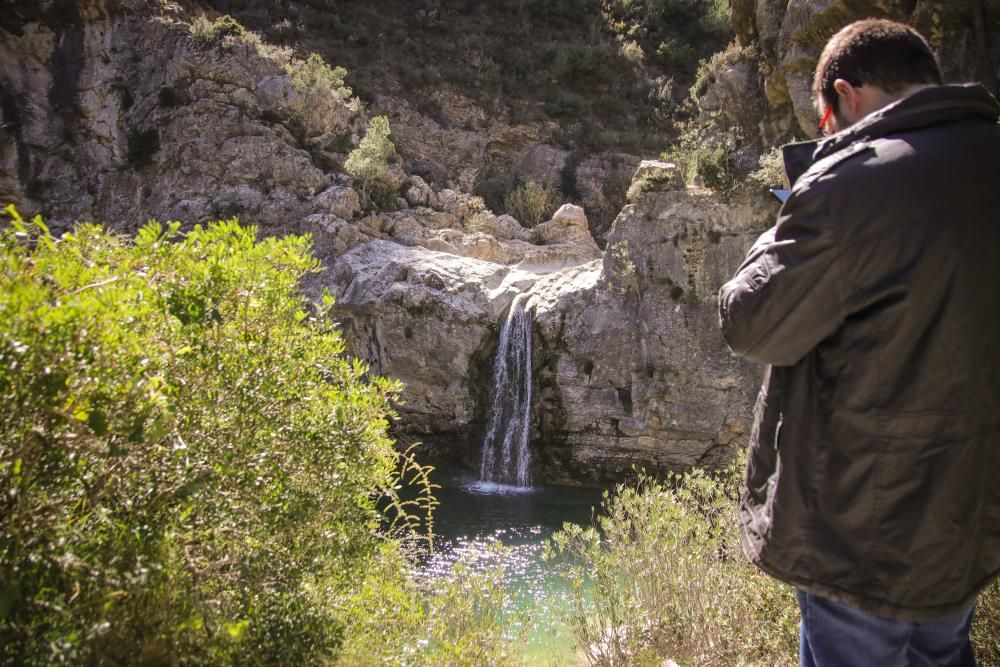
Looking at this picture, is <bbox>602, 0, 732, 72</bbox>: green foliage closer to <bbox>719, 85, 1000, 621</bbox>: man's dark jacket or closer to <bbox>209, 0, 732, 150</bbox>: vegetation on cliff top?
<bbox>209, 0, 732, 150</bbox>: vegetation on cliff top

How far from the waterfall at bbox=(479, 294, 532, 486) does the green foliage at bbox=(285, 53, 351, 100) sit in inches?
388

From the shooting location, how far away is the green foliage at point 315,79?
18.5m

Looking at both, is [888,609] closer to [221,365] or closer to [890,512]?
[890,512]

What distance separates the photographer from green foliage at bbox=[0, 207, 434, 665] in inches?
68.3

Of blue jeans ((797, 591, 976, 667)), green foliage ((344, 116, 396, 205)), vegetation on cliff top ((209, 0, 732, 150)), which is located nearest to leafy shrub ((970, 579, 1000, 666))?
blue jeans ((797, 591, 976, 667))

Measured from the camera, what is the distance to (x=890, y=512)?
1.39 meters

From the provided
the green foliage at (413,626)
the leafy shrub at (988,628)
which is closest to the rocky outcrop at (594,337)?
the green foliage at (413,626)

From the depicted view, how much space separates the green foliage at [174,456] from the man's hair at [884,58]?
2.03 meters

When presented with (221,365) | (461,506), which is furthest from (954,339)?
(461,506)

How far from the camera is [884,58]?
1596 millimetres

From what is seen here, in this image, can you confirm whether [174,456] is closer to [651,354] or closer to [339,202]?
[651,354]

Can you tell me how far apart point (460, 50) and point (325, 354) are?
91.3 ft

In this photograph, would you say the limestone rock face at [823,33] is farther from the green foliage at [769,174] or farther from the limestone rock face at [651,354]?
the limestone rock face at [651,354]

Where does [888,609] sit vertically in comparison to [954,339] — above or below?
below
